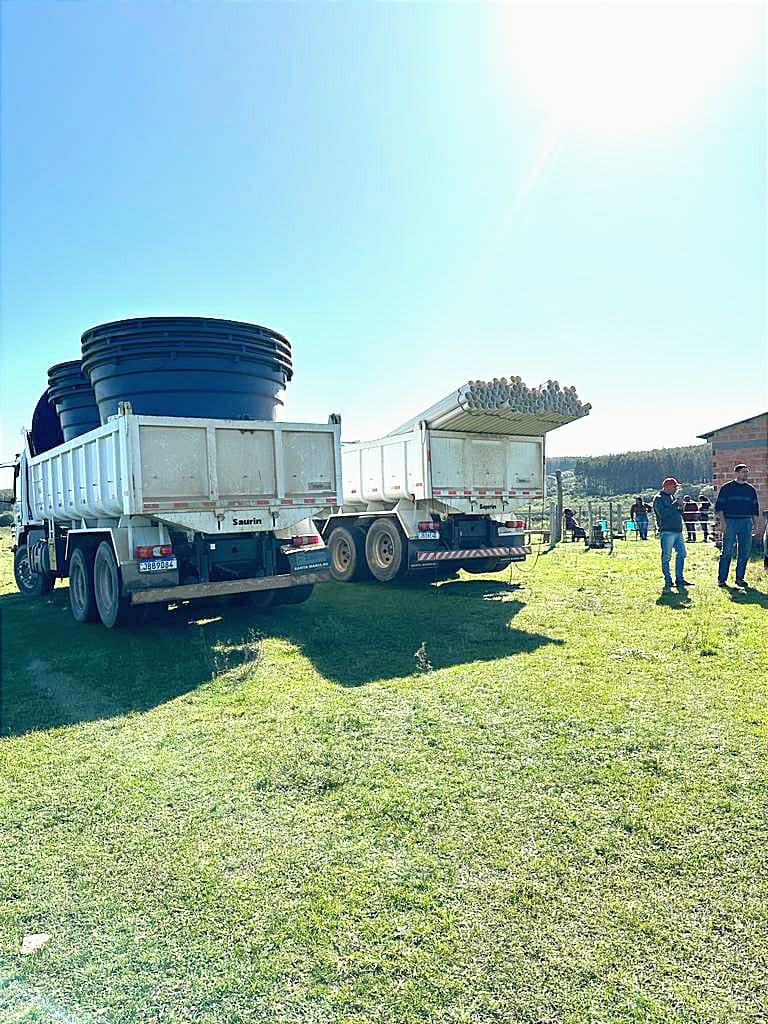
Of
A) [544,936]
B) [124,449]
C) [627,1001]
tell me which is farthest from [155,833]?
[124,449]

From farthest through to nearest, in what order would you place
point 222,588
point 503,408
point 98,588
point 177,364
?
point 503,408 → point 98,588 → point 177,364 → point 222,588

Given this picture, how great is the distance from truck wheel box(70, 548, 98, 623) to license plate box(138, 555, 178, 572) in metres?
1.53

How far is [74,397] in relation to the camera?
34.3 ft

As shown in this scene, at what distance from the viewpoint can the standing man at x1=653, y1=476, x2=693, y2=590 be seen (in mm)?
9914

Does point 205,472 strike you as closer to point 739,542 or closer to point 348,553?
point 348,553

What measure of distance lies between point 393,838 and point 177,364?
6340 mm

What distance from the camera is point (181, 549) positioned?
809cm

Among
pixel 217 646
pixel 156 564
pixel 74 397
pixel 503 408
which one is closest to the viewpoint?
pixel 217 646

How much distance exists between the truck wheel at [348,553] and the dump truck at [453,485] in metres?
0.02

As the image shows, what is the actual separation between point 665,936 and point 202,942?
5.54ft

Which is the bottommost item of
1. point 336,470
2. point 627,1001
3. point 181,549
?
point 627,1001

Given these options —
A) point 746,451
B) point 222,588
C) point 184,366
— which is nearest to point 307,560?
point 222,588

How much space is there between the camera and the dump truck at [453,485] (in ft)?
33.3

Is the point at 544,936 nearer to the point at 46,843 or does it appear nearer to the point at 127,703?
the point at 46,843
